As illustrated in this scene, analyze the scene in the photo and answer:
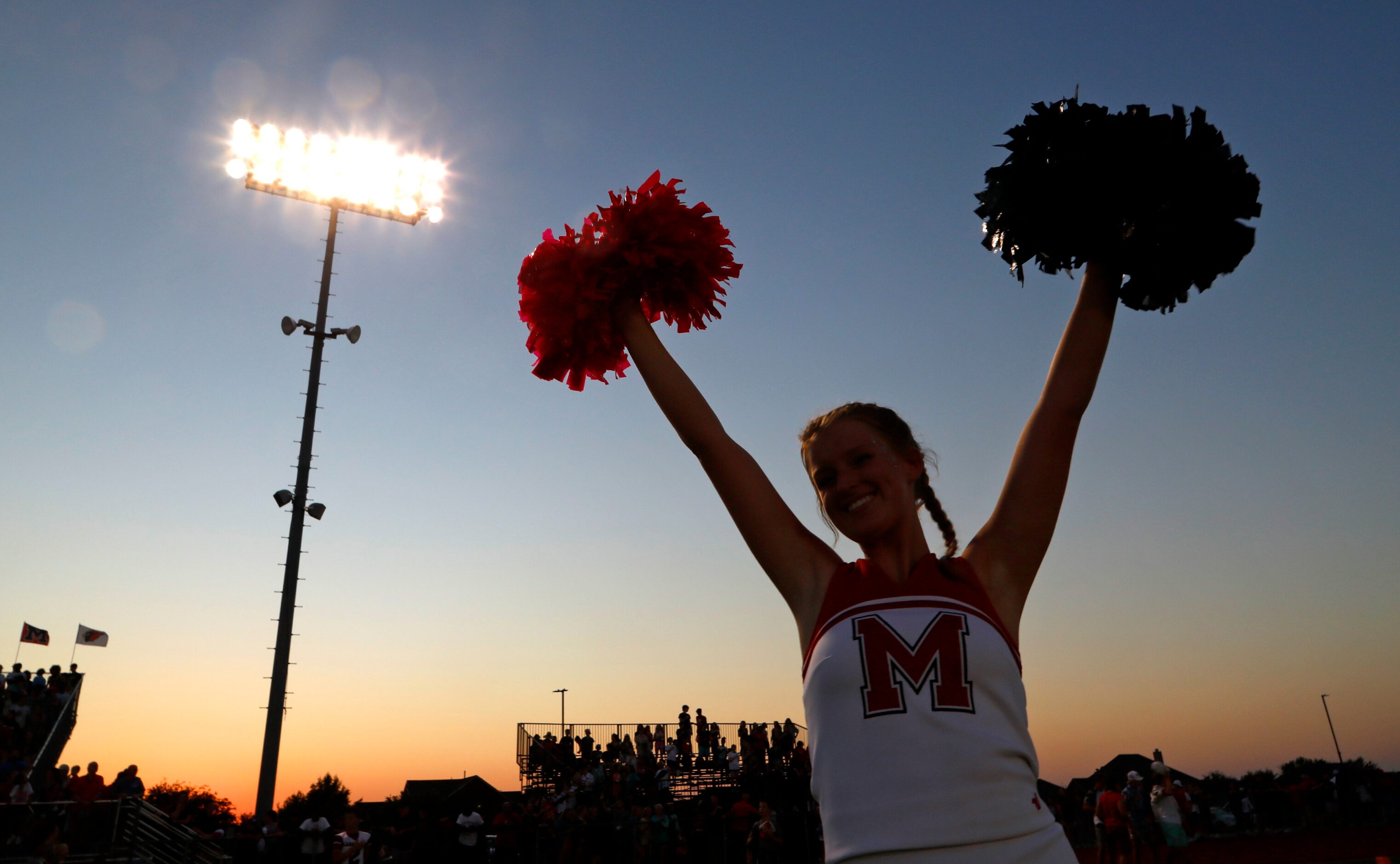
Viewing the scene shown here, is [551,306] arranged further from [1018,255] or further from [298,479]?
[298,479]

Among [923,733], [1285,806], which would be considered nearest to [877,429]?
[923,733]

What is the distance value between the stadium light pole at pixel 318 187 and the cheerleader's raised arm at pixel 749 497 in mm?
11312

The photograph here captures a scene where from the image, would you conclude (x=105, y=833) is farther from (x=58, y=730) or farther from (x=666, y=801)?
(x=666, y=801)

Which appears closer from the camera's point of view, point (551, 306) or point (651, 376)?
point (651, 376)

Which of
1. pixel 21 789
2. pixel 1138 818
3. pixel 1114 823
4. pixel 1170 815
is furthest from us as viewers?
pixel 1114 823

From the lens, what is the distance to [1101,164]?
198 centimetres

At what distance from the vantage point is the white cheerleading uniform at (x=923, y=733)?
1.35m

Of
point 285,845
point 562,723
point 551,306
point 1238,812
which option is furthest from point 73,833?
point 1238,812

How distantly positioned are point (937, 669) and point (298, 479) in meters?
12.7

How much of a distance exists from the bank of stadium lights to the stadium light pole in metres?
0.01

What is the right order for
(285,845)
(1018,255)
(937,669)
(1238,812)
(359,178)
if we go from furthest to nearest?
(1238,812) → (359,178) → (285,845) → (1018,255) → (937,669)

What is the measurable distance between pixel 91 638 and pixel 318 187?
33.6ft

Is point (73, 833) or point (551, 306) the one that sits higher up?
point (551, 306)

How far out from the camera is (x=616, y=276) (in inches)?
84.2
